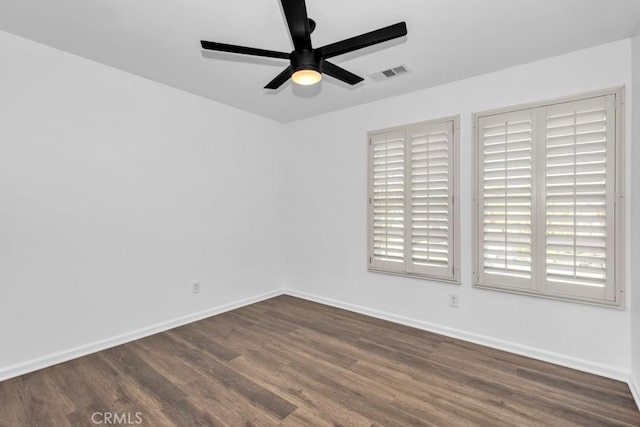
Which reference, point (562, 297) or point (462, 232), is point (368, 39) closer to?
point (462, 232)

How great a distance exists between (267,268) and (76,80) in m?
2.97

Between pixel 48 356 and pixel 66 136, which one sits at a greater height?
pixel 66 136

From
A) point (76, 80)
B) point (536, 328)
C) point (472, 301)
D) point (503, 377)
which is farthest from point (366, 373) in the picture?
point (76, 80)

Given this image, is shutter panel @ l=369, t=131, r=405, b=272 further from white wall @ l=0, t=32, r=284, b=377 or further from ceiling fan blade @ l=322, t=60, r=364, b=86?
white wall @ l=0, t=32, r=284, b=377

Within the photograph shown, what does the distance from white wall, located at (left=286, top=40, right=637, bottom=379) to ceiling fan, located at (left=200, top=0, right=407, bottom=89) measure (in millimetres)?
1622

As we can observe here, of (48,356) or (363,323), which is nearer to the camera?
(48,356)

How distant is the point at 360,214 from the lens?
3.84 metres

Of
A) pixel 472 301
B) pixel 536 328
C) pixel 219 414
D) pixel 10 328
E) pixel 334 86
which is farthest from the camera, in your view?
pixel 334 86

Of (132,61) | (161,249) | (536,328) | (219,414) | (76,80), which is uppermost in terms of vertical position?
(132,61)

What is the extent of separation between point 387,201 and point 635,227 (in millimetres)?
2037

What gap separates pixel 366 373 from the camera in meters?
2.42

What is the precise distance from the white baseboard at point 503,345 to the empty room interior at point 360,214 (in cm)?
2

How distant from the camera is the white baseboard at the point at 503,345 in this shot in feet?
7.84

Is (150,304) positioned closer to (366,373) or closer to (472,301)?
(366,373)
